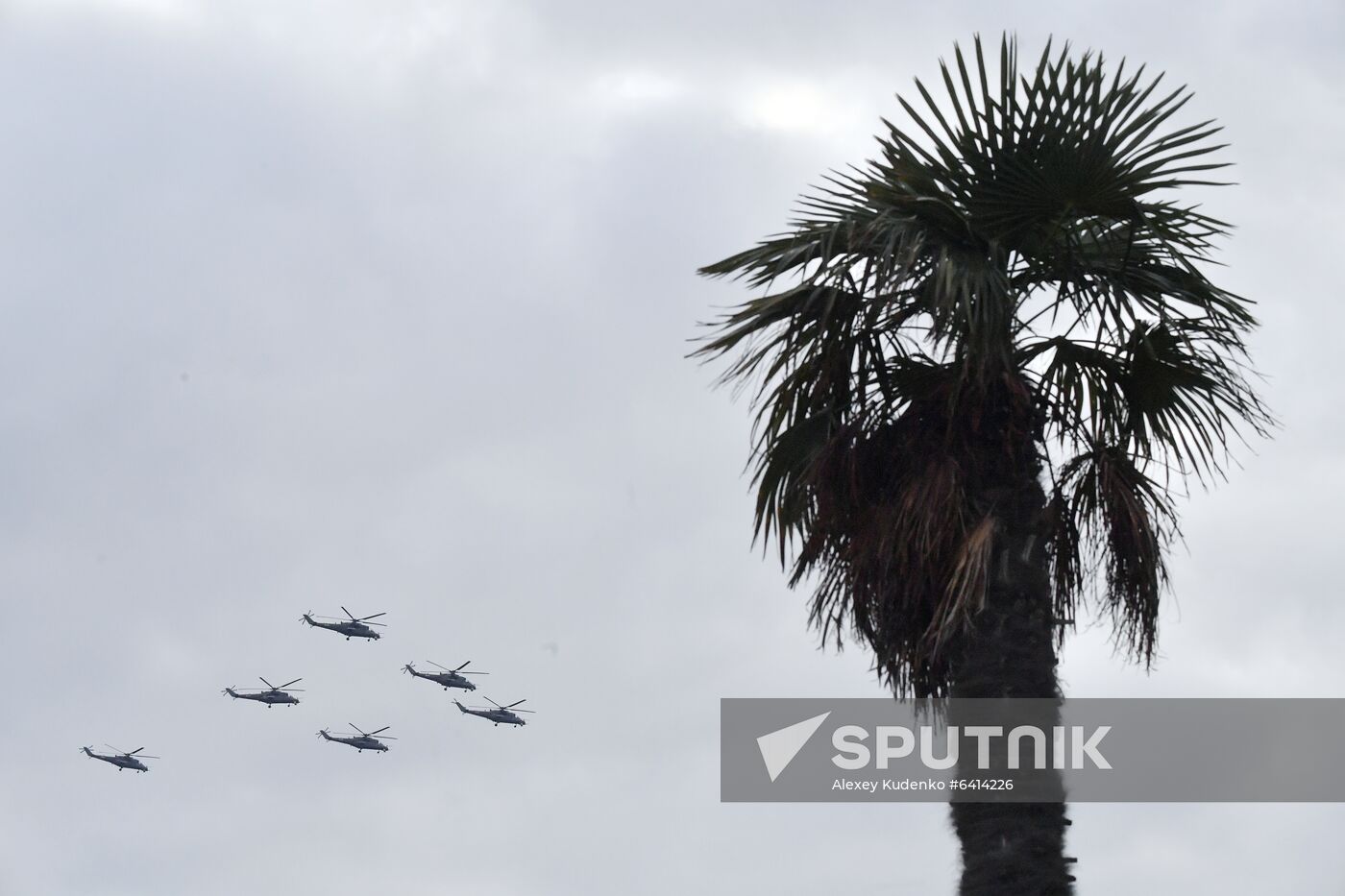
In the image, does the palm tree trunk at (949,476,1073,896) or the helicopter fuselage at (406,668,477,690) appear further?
the helicopter fuselage at (406,668,477,690)

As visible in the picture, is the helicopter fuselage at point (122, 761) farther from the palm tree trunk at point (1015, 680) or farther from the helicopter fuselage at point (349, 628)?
the palm tree trunk at point (1015, 680)

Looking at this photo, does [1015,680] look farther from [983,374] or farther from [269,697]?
[269,697]

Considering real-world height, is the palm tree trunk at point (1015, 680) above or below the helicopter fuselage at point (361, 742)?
below

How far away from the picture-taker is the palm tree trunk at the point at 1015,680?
734 centimetres

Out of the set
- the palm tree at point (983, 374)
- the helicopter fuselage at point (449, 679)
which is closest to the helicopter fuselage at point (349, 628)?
the helicopter fuselage at point (449, 679)

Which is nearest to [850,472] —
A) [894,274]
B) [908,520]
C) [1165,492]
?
[908,520]

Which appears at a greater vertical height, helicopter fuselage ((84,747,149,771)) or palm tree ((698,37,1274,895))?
helicopter fuselage ((84,747,149,771))

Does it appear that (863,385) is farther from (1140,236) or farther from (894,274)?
(1140,236)

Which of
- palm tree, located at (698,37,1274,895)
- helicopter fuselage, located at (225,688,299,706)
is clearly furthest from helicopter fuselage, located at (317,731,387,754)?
palm tree, located at (698,37,1274,895)

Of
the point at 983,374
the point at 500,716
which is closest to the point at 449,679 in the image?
the point at 500,716

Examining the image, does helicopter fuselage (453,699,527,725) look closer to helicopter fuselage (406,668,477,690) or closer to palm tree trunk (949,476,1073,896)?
helicopter fuselage (406,668,477,690)

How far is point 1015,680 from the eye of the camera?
768cm

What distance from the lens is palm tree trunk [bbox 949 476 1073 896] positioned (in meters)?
7.34

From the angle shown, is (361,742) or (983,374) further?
(361,742)
